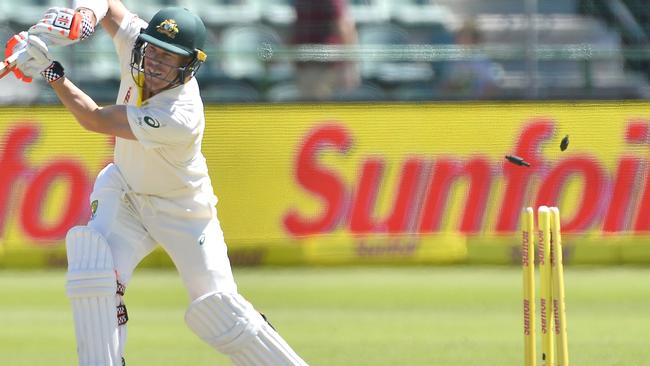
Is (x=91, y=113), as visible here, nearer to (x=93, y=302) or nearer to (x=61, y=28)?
(x=61, y=28)

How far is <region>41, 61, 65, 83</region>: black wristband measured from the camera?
4.64 m

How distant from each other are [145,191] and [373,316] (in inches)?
130

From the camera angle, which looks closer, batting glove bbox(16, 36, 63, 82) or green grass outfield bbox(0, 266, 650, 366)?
batting glove bbox(16, 36, 63, 82)

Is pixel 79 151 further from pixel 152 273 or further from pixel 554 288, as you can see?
pixel 554 288

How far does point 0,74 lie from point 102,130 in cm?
41

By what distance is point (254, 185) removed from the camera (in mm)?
10344

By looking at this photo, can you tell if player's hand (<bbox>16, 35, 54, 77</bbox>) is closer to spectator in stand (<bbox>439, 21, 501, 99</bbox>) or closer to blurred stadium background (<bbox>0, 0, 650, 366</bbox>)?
blurred stadium background (<bbox>0, 0, 650, 366</bbox>)

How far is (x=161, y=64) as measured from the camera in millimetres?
4832

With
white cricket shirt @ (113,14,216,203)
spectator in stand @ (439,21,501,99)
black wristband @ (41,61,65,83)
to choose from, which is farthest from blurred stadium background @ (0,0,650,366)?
black wristband @ (41,61,65,83)

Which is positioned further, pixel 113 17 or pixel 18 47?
pixel 113 17

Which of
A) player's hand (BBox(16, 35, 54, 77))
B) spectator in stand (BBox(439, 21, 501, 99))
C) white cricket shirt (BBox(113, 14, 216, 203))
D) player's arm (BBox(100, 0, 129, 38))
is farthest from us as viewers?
spectator in stand (BBox(439, 21, 501, 99))

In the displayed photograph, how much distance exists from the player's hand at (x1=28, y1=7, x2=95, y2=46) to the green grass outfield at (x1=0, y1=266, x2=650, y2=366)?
7.22 feet

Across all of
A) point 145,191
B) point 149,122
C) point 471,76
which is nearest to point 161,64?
point 149,122

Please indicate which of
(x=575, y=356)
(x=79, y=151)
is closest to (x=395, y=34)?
(x=79, y=151)
